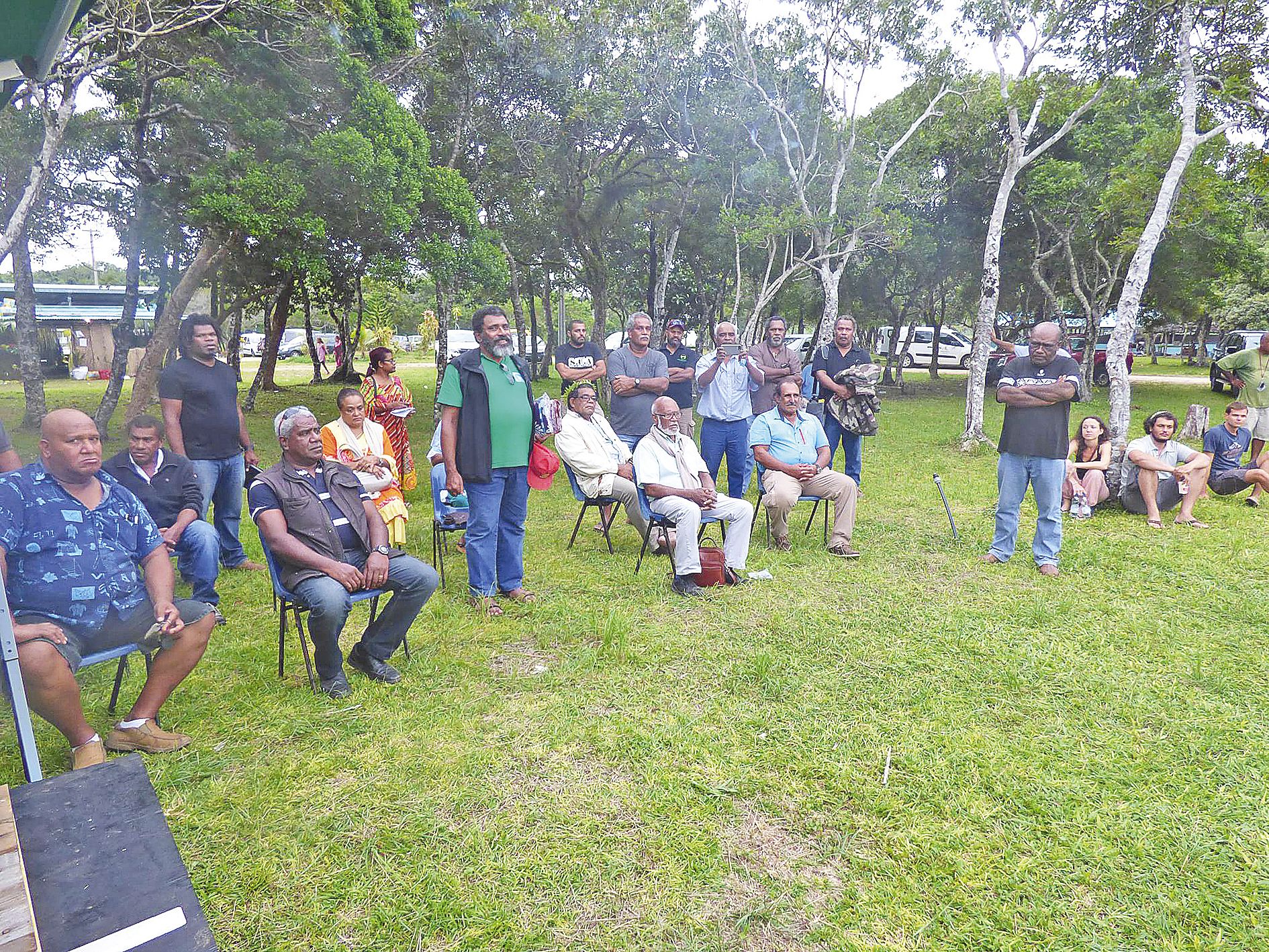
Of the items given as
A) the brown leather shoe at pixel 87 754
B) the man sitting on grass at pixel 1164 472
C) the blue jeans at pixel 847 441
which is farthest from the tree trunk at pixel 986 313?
the brown leather shoe at pixel 87 754

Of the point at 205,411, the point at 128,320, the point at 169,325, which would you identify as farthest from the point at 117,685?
the point at 128,320

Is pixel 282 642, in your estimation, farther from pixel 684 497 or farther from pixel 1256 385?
pixel 1256 385

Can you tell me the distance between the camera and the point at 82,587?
2.86 meters

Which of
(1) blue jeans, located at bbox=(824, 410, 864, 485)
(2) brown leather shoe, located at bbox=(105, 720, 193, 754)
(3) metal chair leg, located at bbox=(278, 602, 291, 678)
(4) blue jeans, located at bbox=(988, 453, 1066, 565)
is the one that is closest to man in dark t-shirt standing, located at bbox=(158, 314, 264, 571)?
(3) metal chair leg, located at bbox=(278, 602, 291, 678)

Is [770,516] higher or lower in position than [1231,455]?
lower

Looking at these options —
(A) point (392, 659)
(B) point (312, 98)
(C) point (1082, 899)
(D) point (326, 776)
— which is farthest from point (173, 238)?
(C) point (1082, 899)

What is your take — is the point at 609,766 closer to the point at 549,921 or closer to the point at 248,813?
the point at 549,921

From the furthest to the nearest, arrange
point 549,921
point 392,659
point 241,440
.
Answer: point 241,440 → point 392,659 → point 549,921

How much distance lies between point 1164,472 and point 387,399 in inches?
278

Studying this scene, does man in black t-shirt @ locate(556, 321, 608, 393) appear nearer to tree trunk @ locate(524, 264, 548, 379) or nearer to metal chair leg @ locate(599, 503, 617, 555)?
metal chair leg @ locate(599, 503, 617, 555)

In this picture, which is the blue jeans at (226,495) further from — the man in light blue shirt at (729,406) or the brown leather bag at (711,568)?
the man in light blue shirt at (729,406)

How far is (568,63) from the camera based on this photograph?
42.7 ft

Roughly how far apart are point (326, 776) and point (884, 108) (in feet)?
56.4

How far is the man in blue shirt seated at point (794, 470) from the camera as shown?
5.76 meters
